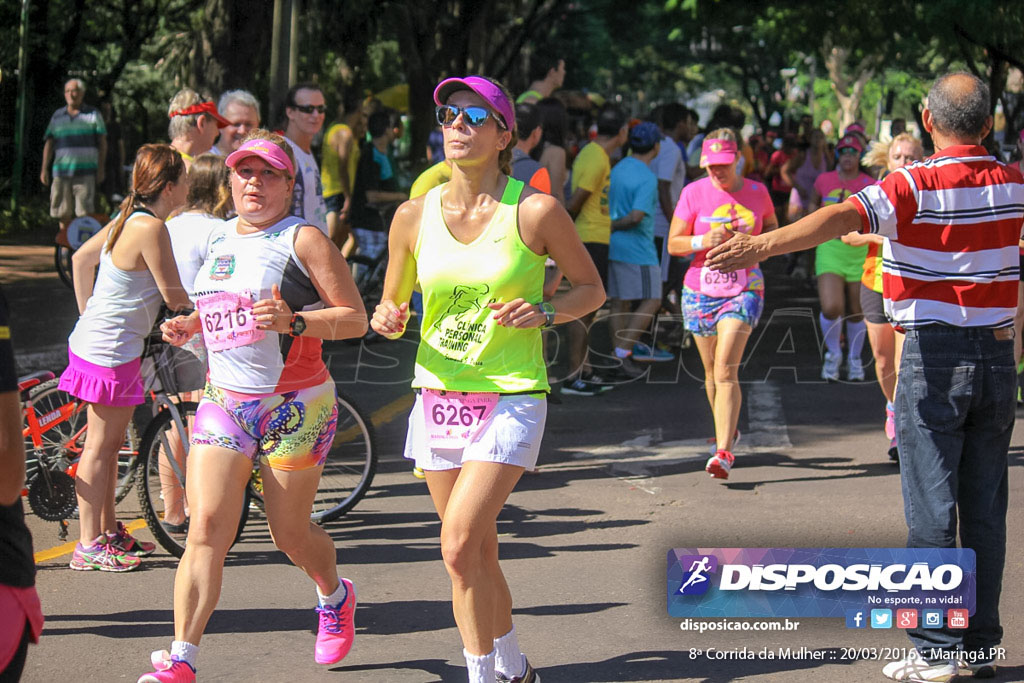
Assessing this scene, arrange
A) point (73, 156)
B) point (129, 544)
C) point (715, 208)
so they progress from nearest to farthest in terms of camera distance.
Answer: point (129, 544) → point (715, 208) → point (73, 156)

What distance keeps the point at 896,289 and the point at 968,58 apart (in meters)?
19.4

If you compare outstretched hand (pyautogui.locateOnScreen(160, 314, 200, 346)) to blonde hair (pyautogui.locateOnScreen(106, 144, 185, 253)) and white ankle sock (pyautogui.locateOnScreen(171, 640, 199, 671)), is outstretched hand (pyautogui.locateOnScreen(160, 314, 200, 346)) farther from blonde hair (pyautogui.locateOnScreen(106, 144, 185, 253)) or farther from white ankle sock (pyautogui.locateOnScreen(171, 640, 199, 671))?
white ankle sock (pyautogui.locateOnScreen(171, 640, 199, 671))

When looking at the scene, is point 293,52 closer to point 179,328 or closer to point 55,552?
point 55,552

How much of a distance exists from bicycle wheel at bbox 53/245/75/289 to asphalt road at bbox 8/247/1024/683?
133 inches

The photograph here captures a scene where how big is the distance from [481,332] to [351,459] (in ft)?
9.75

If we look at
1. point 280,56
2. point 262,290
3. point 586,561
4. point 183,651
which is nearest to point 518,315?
point 262,290

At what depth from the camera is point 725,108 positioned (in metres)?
15.1

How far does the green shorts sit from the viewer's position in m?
10.7

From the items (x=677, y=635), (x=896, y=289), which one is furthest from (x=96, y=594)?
(x=896, y=289)

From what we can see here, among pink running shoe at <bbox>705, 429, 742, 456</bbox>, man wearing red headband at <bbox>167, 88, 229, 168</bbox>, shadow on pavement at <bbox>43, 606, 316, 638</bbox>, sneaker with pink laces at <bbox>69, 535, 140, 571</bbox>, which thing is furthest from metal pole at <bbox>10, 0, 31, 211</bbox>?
shadow on pavement at <bbox>43, 606, 316, 638</bbox>

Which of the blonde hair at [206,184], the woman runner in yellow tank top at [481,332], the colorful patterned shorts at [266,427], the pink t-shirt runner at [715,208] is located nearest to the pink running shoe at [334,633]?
the colorful patterned shorts at [266,427]

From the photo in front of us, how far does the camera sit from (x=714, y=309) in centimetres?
780

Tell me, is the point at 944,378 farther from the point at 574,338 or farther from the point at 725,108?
the point at 725,108

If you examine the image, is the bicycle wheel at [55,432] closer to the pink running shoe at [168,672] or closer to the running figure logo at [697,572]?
the pink running shoe at [168,672]
